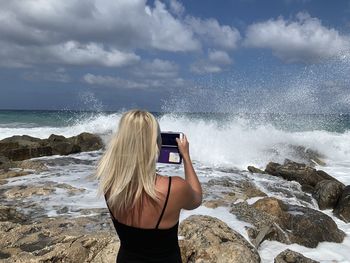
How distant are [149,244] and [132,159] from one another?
0.45 m

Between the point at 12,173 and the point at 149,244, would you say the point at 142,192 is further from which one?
the point at 12,173

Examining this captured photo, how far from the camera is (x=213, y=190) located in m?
9.46

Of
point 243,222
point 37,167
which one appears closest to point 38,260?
point 243,222

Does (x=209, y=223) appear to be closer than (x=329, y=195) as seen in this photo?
Yes

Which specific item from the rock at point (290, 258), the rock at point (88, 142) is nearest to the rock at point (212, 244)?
the rock at point (290, 258)

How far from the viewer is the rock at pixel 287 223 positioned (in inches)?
252

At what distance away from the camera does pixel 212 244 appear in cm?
475

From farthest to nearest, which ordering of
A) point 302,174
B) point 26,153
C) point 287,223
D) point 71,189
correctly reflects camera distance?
point 26,153, point 302,174, point 71,189, point 287,223

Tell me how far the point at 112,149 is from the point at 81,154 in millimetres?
14113

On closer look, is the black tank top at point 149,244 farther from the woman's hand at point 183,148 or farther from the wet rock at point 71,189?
the wet rock at point 71,189

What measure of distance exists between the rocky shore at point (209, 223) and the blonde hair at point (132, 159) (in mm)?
2620

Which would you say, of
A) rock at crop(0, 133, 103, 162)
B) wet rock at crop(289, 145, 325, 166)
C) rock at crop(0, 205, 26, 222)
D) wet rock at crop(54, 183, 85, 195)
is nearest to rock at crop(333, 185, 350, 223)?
wet rock at crop(54, 183, 85, 195)

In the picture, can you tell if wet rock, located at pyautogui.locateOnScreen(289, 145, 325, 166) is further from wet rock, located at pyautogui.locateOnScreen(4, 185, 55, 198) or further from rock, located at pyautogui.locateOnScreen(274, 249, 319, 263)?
rock, located at pyautogui.locateOnScreen(274, 249, 319, 263)

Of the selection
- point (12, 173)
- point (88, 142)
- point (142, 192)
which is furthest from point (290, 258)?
point (88, 142)
